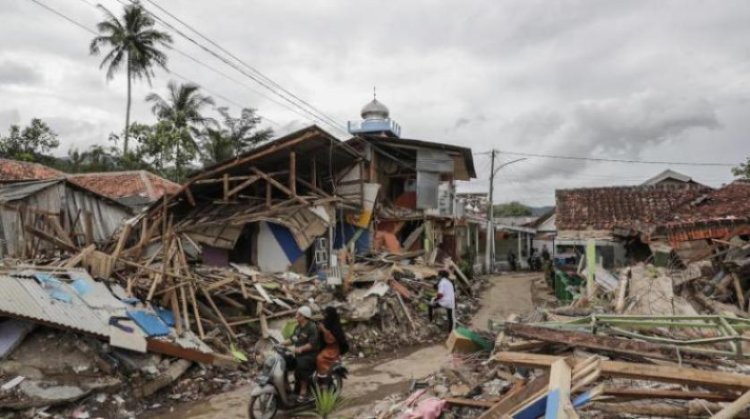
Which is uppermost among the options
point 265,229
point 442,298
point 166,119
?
point 166,119

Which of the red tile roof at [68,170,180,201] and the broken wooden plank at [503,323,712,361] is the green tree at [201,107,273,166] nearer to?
the red tile roof at [68,170,180,201]

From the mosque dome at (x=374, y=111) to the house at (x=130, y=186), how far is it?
9.58m

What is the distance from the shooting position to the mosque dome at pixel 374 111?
25.5 m

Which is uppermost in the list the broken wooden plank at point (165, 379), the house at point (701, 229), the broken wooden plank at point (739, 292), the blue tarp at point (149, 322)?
the house at point (701, 229)

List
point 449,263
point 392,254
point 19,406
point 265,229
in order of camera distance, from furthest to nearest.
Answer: point 449,263 < point 392,254 < point 265,229 < point 19,406

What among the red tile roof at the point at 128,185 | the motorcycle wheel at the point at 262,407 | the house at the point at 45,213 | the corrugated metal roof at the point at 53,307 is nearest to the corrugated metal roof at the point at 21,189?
the house at the point at 45,213

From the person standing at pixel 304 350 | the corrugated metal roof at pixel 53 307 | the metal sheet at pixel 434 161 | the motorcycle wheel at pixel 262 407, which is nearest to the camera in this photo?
the motorcycle wheel at pixel 262 407

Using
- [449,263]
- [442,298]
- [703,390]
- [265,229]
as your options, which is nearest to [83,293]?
[265,229]

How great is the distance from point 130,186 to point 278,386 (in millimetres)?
18936

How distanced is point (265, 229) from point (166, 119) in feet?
62.5

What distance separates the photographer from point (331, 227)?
14711 millimetres

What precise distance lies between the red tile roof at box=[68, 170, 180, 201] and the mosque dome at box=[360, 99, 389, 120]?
9.61 meters

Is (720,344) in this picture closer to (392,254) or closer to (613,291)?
(613,291)

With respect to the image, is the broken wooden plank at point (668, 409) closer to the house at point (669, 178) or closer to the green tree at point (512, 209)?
the house at point (669, 178)
